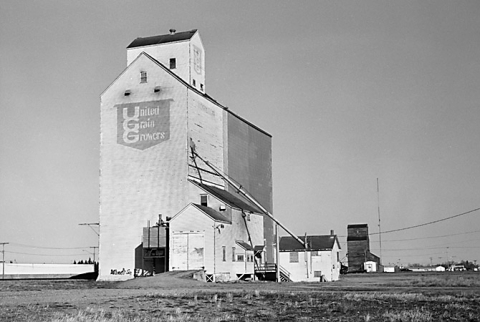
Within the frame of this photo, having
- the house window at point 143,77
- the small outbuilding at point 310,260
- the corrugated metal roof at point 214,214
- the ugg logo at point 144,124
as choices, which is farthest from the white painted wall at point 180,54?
the small outbuilding at point 310,260

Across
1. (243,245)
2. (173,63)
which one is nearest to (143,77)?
(173,63)

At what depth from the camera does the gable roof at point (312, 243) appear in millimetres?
75181

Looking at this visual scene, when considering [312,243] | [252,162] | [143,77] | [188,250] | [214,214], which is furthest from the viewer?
[252,162]

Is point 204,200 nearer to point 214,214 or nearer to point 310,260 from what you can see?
point 214,214

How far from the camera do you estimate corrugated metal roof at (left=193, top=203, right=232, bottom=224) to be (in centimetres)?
5744

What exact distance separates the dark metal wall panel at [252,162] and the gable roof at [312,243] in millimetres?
Answer: 2015

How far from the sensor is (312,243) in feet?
251

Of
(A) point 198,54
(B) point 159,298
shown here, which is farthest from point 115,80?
(B) point 159,298

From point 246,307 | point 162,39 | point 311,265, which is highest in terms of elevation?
point 162,39

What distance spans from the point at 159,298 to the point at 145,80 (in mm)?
35556

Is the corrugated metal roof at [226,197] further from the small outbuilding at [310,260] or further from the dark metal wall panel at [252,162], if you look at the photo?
the small outbuilding at [310,260]

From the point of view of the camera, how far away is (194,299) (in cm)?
3130

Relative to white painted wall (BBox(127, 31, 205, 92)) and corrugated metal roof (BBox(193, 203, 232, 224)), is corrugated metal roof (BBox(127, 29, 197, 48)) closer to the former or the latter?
white painted wall (BBox(127, 31, 205, 92))

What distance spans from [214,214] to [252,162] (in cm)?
2216
